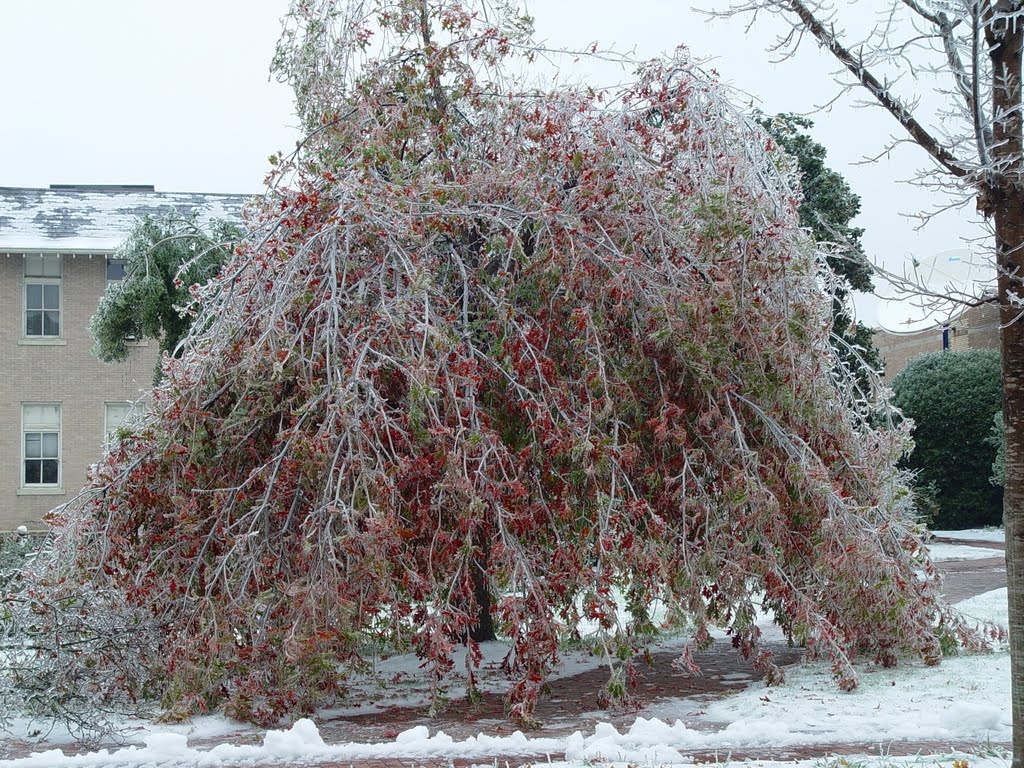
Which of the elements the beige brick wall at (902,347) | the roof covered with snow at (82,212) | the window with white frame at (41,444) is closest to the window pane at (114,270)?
the roof covered with snow at (82,212)

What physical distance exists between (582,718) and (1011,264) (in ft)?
12.5

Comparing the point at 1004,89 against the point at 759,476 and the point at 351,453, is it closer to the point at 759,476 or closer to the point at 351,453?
the point at 759,476

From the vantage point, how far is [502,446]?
22.8 ft

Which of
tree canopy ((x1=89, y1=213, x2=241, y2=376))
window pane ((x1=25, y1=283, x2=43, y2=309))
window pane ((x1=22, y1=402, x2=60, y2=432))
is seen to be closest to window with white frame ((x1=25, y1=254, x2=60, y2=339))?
window pane ((x1=25, y1=283, x2=43, y2=309))

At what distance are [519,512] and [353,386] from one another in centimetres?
138

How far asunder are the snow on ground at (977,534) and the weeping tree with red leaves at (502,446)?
1487cm

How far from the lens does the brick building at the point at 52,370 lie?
22375 mm

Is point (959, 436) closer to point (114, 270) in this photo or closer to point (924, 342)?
point (924, 342)

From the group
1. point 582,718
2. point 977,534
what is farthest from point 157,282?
point 977,534

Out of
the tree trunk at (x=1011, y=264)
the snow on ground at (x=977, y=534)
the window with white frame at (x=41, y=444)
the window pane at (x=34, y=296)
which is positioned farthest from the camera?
the window pane at (x=34, y=296)

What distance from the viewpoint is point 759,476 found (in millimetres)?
7418

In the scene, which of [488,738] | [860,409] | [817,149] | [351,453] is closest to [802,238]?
[860,409]

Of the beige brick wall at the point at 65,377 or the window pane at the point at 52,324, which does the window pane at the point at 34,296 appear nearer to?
the beige brick wall at the point at 65,377

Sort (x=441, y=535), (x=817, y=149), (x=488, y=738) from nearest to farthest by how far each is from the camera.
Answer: (x=488, y=738)
(x=441, y=535)
(x=817, y=149)
